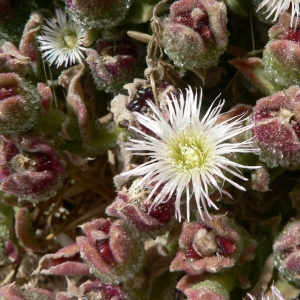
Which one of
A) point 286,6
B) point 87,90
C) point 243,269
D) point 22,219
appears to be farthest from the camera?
point 87,90

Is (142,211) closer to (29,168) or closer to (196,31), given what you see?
(29,168)

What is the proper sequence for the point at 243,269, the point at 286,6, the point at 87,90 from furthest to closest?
the point at 87,90 < the point at 243,269 < the point at 286,6

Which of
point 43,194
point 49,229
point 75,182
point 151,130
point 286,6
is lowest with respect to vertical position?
point 49,229

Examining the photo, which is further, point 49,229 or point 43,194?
point 49,229

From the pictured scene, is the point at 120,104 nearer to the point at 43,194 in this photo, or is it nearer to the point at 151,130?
the point at 151,130

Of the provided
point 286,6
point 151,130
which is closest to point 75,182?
point 151,130

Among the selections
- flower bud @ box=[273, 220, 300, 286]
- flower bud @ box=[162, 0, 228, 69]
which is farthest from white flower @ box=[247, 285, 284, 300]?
flower bud @ box=[162, 0, 228, 69]

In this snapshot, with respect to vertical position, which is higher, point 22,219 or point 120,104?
point 120,104
